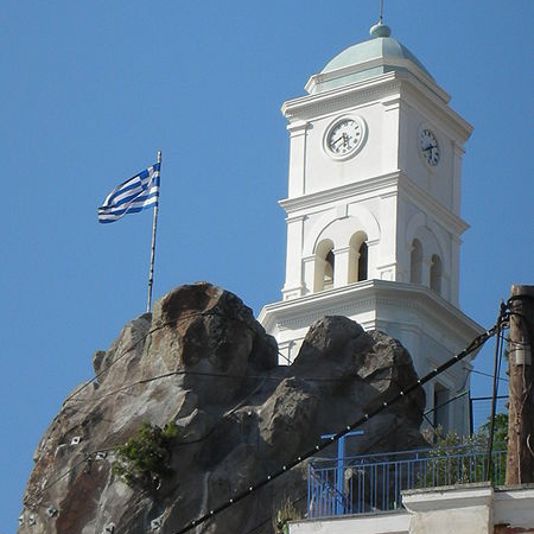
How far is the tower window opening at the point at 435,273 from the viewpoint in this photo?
3514 inches

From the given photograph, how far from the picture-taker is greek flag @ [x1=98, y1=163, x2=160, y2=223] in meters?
79.2

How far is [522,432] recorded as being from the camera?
1523 inches

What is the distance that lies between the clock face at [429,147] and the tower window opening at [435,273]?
334cm

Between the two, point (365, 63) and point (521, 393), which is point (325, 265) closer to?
point (365, 63)

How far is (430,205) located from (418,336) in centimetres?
780

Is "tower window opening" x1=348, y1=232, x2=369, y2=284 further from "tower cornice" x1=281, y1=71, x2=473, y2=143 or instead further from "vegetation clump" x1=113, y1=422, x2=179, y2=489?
"vegetation clump" x1=113, y1=422, x2=179, y2=489

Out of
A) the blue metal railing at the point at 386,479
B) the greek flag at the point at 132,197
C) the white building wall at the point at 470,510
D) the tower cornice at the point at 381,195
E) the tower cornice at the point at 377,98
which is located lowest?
the white building wall at the point at 470,510

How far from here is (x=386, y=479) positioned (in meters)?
43.5

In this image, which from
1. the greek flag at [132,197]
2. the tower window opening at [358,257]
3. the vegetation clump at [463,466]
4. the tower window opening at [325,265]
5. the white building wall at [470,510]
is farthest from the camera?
the tower window opening at [325,265]

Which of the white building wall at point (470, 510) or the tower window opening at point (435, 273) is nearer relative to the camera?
the white building wall at point (470, 510)

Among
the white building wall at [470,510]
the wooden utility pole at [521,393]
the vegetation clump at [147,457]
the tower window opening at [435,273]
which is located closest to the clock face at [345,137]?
the tower window opening at [435,273]

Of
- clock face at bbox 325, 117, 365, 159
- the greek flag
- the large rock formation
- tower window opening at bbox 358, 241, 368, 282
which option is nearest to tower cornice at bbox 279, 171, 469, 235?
clock face at bbox 325, 117, 365, 159

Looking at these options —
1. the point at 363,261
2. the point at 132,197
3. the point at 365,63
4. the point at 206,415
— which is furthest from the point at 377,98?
the point at 206,415

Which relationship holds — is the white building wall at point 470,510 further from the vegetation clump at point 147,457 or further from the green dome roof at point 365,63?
the green dome roof at point 365,63
